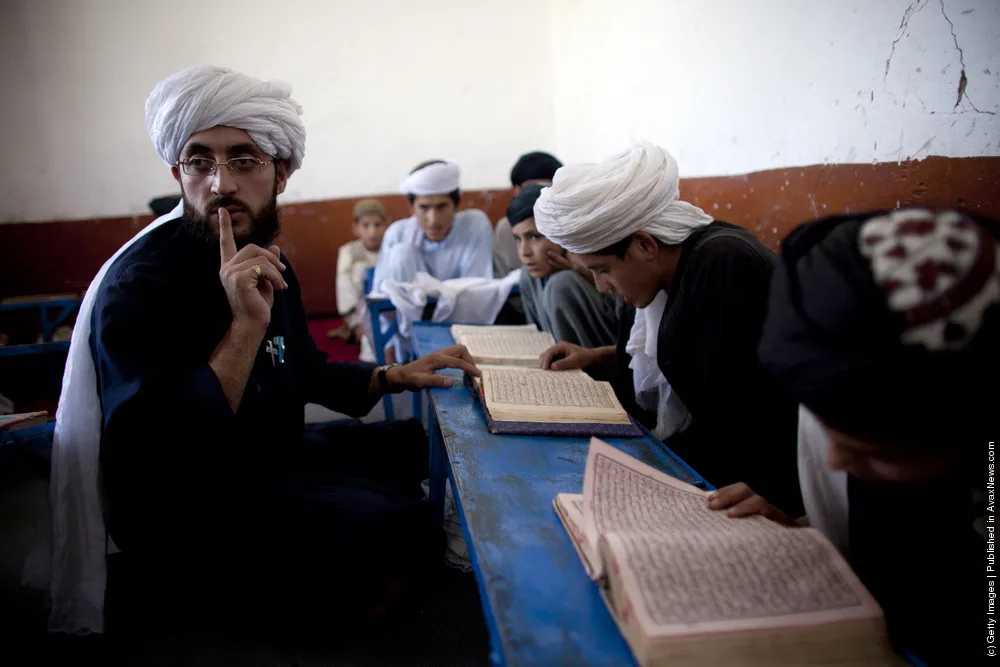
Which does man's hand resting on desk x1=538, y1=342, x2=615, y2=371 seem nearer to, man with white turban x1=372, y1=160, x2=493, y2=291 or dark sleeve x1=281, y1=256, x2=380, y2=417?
dark sleeve x1=281, y1=256, x2=380, y2=417

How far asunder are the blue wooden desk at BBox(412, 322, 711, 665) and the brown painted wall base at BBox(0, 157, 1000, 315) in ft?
2.95

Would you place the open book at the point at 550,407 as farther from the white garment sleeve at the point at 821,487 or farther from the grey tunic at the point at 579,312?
the grey tunic at the point at 579,312

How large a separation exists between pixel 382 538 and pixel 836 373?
3.87ft

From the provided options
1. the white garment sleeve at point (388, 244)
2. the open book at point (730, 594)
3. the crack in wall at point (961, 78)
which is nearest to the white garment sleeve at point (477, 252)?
the white garment sleeve at point (388, 244)

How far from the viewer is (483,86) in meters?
6.37

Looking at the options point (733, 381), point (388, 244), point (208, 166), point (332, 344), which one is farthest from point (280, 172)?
Result: point (332, 344)

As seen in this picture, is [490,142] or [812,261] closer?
[812,261]

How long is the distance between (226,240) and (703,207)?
6.66 feet

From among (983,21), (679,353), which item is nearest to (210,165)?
(679,353)

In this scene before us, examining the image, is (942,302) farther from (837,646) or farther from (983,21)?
(983,21)

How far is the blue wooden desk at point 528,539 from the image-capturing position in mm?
781

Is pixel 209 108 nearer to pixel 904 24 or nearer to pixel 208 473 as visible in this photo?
pixel 208 473

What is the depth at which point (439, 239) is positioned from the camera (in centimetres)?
416

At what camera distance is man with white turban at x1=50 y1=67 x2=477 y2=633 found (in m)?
1.42
